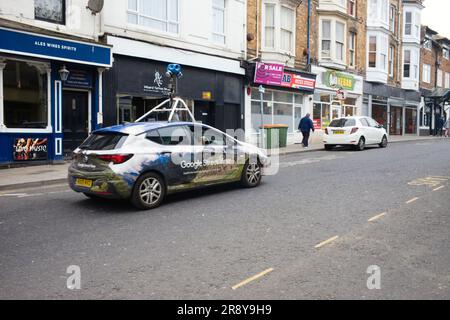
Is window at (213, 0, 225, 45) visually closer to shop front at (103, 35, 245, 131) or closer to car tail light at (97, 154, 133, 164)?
shop front at (103, 35, 245, 131)

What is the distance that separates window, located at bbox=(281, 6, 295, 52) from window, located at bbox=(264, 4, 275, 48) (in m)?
0.72

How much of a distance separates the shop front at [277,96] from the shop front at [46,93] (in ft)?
27.7

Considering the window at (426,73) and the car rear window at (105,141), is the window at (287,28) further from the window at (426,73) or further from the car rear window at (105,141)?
the window at (426,73)

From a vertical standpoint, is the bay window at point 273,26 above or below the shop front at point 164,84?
above

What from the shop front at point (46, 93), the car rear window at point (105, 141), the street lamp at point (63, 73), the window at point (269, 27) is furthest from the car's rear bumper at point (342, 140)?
the car rear window at point (105, 141)

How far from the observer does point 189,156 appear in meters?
8.22

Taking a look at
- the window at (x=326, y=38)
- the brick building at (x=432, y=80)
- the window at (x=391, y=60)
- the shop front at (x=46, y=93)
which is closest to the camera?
the shop front at (x=46, y=93)

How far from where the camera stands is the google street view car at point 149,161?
24.0 ft

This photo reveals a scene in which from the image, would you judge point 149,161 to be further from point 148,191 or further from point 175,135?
point 175,135

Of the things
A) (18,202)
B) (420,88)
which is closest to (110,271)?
(18,202)

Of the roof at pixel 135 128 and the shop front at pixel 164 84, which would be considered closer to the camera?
the roof at pixel 135 128
